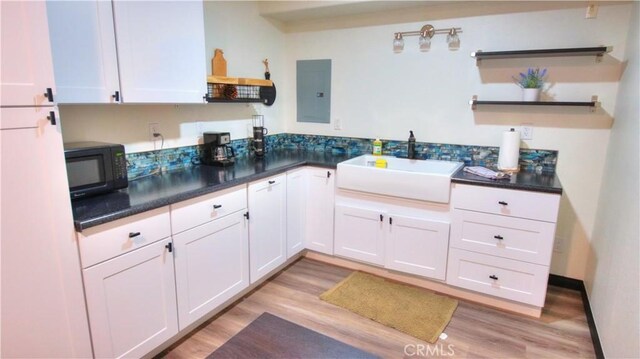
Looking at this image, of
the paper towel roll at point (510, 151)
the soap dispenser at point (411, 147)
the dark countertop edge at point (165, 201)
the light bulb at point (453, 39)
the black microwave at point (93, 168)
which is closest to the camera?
the dark countertop edge at point (165, 201)

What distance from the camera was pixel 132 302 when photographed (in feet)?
5.83

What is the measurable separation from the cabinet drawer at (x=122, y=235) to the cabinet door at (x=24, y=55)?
575mm

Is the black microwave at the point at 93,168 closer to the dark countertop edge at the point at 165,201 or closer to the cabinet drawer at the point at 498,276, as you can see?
the dark countertop edge at the point at 165,201

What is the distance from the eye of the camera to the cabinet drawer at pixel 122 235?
157 cm

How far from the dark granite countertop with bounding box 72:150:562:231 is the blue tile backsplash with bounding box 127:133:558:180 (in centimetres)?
9

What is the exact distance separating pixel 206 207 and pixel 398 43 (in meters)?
2.08

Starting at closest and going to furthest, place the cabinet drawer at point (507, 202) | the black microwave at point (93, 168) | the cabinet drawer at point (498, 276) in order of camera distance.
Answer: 1. the black microwave at point (93, 168)
2. the cabinet drawer at point (507, 202)
3. the cabinet drawer at point (498, 276)

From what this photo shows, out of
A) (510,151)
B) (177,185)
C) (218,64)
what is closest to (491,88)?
(510,151)

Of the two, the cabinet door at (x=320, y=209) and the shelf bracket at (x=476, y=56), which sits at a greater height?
the shelf bracket at (x=476, y=56)

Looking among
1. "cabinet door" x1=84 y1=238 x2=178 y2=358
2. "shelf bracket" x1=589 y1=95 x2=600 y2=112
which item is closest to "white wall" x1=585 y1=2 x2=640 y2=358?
"shelf bracket" x1=589 y1=95 x2=600 y2=112

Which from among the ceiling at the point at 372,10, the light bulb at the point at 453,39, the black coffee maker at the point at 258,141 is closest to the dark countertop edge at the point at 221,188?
the black coffee maker at the point at 258,141

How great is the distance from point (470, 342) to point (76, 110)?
8.63 feet
